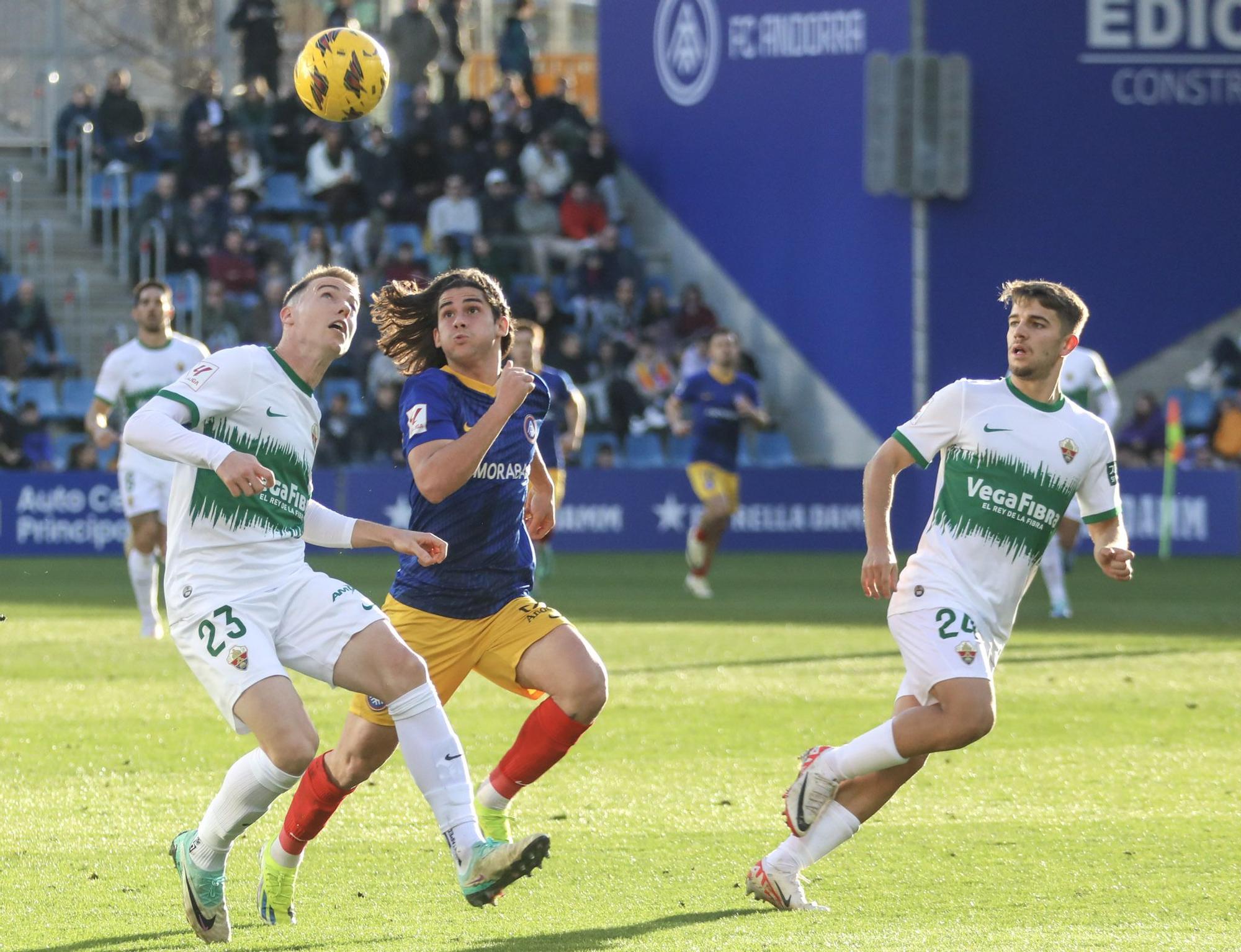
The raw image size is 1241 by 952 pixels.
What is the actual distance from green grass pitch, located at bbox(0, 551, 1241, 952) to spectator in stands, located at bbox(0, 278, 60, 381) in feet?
30.3

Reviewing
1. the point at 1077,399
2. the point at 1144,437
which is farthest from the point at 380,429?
the point at 1077,399

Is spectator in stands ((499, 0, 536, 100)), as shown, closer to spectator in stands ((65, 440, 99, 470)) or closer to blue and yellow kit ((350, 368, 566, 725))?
spectator in stands ((65, 440, 99, 470))

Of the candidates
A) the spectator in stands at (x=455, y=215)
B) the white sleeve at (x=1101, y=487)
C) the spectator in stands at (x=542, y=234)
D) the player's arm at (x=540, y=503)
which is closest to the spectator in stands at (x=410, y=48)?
the spectator in stands at (x=455, y=215)

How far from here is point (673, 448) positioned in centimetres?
2619

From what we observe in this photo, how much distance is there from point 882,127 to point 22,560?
449 inches

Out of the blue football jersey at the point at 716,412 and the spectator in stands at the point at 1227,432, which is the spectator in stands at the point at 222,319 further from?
the spectator in stands at the point at 1227,432

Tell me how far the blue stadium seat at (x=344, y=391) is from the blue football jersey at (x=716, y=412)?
6.15 m

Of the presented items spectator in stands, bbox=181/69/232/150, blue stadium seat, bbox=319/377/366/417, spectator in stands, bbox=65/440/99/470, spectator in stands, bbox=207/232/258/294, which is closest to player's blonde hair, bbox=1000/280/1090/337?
spectator in stands, bbox=65/440/99/470

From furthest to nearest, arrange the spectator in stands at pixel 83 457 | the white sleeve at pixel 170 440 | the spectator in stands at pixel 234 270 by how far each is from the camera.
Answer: the spectator in stands at pixel 234 270 < the spectator in stands at pixel 83 457 < the white sleeve at pixel 170 440

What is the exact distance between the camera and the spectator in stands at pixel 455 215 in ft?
85.6

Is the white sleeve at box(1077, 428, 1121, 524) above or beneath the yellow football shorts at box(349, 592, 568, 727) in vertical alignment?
above

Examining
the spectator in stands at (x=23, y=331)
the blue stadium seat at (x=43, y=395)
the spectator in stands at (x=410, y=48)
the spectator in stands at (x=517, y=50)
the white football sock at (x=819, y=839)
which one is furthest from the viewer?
the spectator in stands at (x=517, y=50)

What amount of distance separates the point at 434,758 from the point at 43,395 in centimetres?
1910

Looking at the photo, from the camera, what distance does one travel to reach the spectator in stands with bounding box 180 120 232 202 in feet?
84.6
